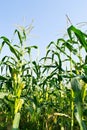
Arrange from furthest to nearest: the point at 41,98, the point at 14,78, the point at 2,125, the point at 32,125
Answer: the point at 41,98
the point at 2,125
the point at 32,125
the point at 14,78

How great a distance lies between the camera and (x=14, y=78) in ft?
10.7

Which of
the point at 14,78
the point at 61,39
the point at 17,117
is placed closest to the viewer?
the point at 17,117

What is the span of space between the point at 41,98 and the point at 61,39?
176 cm

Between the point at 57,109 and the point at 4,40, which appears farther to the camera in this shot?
the point at 57,109

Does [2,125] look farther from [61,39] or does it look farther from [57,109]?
[61,39]

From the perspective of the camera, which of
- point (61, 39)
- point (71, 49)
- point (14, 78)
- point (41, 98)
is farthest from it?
point (41, 98)

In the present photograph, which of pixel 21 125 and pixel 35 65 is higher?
pixel 35 65

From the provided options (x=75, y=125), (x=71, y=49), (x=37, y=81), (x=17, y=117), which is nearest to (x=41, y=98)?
(x=37, y=81)

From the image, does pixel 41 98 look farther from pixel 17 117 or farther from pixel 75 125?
pixel 17 117

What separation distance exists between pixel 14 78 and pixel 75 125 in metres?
1.27

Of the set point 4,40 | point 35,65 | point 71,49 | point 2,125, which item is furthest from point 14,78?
point 2,125

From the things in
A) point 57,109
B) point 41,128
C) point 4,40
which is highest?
point 4,40

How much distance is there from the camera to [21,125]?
16.0ft

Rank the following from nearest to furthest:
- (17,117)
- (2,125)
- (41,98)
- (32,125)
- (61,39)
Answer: (17,117) < (61,39) < (32,125) < (2,125) < (41,98)
